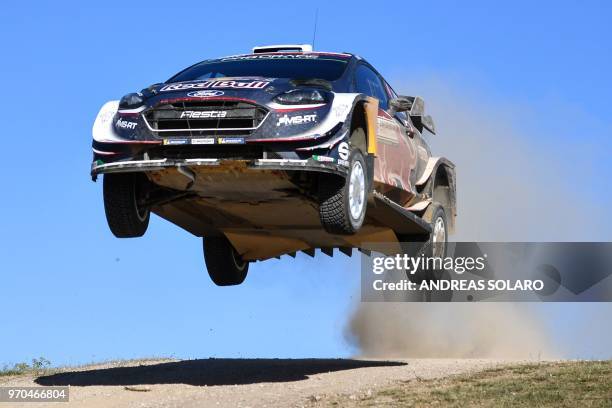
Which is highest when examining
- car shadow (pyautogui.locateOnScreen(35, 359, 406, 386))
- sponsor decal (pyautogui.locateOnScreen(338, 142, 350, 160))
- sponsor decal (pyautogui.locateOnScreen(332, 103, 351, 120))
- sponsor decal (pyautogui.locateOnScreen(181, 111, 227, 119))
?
sponsor decal (pyautogui.locateOnScreen(332, 103, 351, 120))

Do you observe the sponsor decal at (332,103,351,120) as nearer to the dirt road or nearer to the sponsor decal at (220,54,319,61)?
the sponsor decal at (220,54,319,61)

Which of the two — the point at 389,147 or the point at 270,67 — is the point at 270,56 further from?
the point at 389,147

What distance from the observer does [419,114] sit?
567 inches

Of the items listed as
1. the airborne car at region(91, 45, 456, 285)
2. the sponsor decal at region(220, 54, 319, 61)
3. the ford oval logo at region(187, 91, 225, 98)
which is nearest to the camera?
the airborne car at region(91, 45, 456, 285)

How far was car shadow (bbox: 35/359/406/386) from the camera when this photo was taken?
13789mm

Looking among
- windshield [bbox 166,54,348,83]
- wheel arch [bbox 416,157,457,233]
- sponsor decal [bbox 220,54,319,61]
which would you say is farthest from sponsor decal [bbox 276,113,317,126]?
wheel arch [bbox 416,157,457,233]

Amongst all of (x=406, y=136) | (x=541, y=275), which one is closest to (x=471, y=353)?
(x=541, y=275)

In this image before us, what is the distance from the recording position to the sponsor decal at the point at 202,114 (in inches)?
464

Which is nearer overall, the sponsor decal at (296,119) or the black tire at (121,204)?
the sponsor decal at (296,119)

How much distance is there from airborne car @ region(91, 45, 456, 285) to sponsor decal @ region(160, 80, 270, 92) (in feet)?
0.04

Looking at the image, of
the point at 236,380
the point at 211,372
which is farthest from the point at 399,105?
the point at 211,372

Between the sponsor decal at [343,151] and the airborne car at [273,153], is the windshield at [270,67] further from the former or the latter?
the sponsor decal at [343,151]

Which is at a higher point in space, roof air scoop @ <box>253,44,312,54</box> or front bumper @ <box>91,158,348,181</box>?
roof air scoop @ <box>253,44,312,54</box>

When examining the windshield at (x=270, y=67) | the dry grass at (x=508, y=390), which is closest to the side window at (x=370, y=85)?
the windshield at (x=270, y=67)
